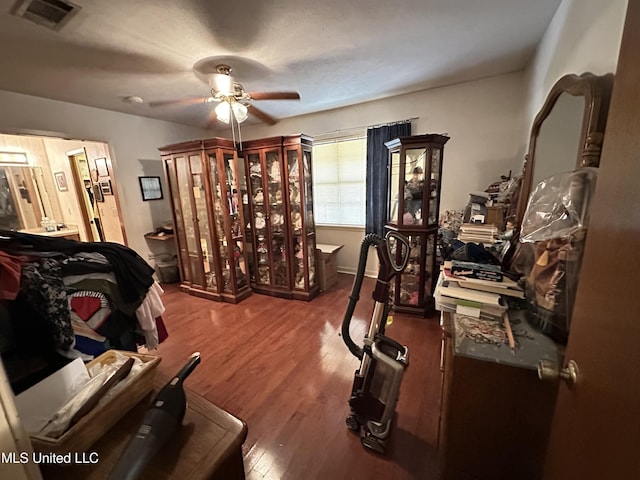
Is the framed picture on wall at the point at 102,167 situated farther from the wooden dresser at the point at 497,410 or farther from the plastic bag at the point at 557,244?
the plastic bag at the point at 557,244

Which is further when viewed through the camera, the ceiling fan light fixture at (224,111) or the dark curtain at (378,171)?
the dark curtain at (378,171)

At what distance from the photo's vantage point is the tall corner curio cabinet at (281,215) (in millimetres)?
3086

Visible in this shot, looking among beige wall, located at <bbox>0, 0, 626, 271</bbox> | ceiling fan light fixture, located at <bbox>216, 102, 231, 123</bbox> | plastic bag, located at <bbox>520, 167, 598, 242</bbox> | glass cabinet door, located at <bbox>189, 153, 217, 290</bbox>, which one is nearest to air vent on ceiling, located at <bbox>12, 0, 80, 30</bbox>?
ceiling fan light fixture, located at <bbox>216, 102, 231, 123</bbox>

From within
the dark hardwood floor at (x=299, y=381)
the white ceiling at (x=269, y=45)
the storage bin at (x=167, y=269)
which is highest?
the white ceiling at (x=269, y=45)

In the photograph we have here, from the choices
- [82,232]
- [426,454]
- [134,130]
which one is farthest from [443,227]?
[82,232]

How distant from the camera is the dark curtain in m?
3.31

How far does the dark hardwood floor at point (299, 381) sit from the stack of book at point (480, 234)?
101cm

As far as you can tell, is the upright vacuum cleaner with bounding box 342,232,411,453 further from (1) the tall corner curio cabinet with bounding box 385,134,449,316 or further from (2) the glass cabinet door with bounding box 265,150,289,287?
(2) the glass cabinet door with bounding box 265,150,289,287

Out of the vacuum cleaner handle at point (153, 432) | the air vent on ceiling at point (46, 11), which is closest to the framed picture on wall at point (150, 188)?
the air vent on ceiling at point (46, 11)

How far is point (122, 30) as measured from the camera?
68.0 inches

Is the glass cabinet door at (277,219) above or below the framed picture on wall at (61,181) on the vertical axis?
below

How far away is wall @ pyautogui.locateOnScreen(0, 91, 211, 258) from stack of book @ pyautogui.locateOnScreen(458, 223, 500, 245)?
14.2 ft

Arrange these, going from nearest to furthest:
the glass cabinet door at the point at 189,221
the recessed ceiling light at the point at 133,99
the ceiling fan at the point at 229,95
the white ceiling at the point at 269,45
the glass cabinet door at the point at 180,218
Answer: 1. the white ceiling at the point at 269,45
2. the ceiling fan at the point at 229,95
3. the recessed ceiling light at the point at 133,99
4. the glass cabinet door at the point at 189,221
5. the glass cabinet door at the point at 180,218

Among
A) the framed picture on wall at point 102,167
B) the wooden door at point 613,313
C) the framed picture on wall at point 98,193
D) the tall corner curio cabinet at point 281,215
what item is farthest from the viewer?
the framed picture on wall at point 98,193
